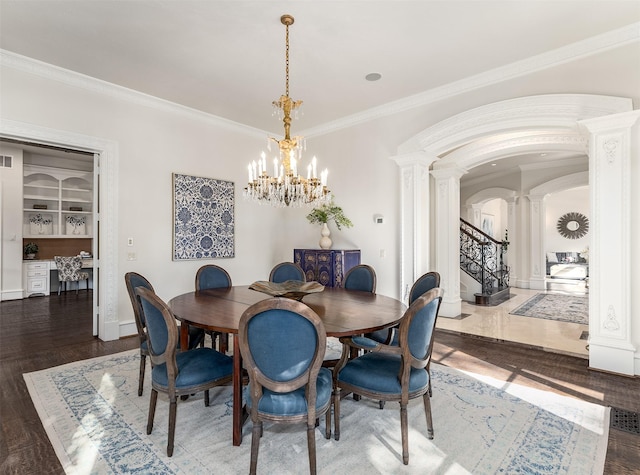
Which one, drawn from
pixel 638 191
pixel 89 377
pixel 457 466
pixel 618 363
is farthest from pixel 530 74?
pixel 89 377

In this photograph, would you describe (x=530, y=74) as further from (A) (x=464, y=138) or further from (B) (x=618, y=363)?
(B) (x=618, y=363)

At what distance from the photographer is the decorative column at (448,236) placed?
5.46 meters

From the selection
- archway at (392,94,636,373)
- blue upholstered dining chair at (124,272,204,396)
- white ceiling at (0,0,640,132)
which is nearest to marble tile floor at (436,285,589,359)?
archway at (392,94,636,373)

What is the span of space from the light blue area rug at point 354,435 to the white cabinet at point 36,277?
5411mm

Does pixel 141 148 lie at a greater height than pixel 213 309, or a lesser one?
greater

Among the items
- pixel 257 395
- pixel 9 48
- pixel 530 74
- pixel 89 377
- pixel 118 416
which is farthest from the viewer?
pixel 530 74

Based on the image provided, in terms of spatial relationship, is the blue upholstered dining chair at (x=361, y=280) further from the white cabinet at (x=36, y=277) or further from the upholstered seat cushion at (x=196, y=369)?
the white cabinet at (x=36, y=277)

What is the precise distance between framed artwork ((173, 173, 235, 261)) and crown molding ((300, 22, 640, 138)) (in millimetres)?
2207

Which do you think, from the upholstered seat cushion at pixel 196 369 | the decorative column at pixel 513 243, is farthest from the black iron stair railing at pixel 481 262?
the upholstered seat cushion at pixel 196 369

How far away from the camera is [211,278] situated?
3.65 meters

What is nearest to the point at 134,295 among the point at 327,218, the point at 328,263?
the point at 328,263

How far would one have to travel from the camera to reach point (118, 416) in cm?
238

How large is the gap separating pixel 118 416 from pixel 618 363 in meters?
4.18

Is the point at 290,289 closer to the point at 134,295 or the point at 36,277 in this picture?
the point at 134,295
